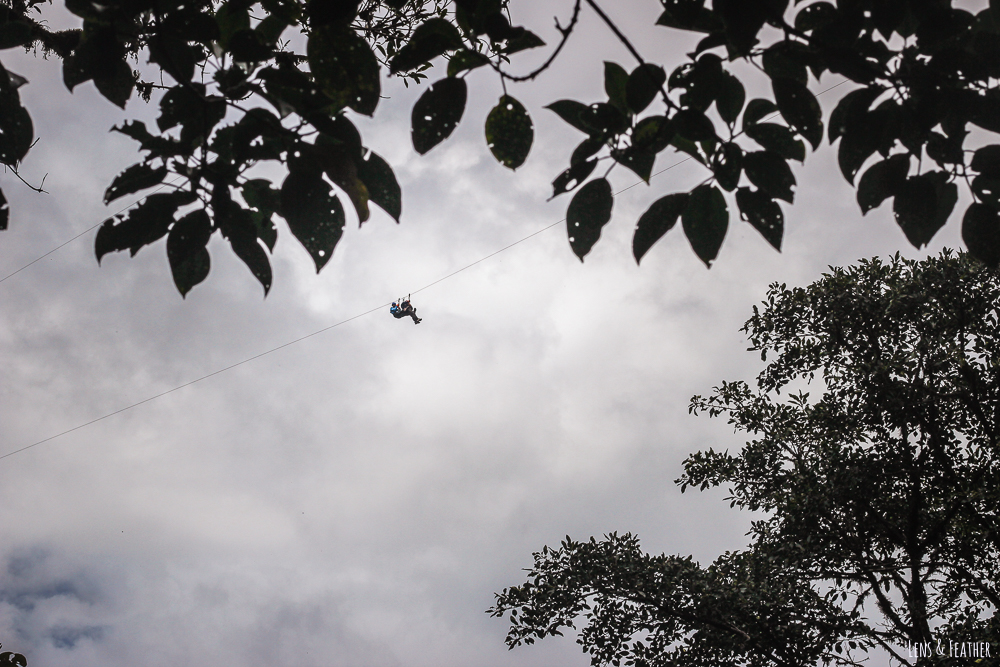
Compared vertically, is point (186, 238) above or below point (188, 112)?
below

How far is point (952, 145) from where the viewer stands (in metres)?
1.13

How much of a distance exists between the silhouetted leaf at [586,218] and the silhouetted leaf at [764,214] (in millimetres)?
210

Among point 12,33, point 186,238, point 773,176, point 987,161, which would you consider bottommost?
point 186,238

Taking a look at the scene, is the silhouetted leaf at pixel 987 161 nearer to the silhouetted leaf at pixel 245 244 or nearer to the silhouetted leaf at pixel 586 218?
the silhouetted leaf at pixel 586 218

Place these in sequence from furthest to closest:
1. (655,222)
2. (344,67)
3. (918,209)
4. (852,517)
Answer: (852,517), (918,209), (655,222), (344,67)

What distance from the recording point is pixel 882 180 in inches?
43.4

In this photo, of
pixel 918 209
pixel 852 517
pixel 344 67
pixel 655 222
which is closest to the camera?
pixel 344 67

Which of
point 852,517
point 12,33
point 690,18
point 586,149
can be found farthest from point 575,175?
point 852,517

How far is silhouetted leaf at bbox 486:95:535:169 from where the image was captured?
101 centimetres

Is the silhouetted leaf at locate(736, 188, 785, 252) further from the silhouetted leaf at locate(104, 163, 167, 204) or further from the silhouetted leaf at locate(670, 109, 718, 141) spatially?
the silhouetted leaf at locate(104, 163, 167, 204)

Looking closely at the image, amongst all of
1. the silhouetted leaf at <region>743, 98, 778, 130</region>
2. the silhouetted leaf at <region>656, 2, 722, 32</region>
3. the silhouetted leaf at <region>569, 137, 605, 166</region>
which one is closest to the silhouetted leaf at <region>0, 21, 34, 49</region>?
the silhouetted leaf at <region>569, 137, 605, 166</region>

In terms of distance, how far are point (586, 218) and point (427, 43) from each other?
0.35 metres

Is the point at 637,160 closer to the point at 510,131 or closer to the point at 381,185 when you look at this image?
the point at 510,131

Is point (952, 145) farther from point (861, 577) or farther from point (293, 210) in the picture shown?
point (861, 577)
